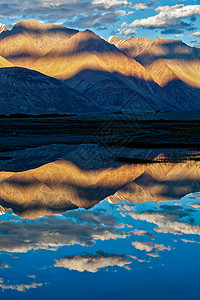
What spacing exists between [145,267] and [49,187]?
1201cm

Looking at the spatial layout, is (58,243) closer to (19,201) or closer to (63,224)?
(63,224)

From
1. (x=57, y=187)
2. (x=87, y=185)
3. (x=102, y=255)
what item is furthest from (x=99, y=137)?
(x=102, y=255)

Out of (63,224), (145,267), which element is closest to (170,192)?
(63,224)

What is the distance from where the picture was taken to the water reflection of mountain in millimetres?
18350

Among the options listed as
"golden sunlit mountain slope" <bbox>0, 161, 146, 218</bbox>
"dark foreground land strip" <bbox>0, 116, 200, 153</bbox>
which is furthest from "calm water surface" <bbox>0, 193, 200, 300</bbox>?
"dark foreground land strip" <bbox>0, 116, 200, 153</bbox>

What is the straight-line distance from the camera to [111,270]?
398 inches

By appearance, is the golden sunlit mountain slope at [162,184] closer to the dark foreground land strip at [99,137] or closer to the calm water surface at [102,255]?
the calm water surface at [102,255]

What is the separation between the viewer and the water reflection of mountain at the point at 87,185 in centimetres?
1835

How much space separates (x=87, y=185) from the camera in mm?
23203

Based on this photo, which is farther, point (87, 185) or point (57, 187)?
point (87, 185)

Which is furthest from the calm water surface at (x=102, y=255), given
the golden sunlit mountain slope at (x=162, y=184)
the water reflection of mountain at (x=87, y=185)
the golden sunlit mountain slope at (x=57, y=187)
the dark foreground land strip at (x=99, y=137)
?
the dark foreground land strip at (x=99, y=137)

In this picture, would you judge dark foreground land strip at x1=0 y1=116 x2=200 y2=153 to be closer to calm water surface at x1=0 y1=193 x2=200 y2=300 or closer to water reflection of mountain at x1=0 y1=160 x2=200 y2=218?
water reflection of mountain at x1=0 y1=160 x2=200 y2=218

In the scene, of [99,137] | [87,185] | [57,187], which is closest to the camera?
[57,187]

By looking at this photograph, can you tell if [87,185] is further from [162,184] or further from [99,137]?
[99,137]
